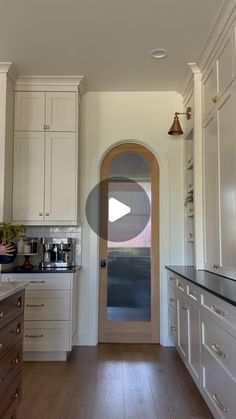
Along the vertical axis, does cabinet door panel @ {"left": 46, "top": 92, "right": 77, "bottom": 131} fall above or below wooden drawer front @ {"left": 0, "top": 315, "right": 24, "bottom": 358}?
above

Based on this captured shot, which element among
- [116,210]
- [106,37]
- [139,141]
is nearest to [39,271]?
[116,210]

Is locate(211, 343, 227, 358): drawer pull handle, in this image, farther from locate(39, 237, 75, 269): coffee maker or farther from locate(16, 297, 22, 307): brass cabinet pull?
locate(39, 237, 75, 269): coffee maker

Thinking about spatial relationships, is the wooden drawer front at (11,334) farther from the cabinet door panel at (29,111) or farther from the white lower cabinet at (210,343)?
the cabinet door panel at (29,111)

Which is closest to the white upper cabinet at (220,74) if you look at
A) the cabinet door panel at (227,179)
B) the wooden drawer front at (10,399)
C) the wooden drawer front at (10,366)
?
the cabinet door panel at (227,179)

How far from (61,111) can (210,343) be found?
2.87 meters

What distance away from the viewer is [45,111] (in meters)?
4.07

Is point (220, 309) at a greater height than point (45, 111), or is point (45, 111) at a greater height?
point (45, 111)

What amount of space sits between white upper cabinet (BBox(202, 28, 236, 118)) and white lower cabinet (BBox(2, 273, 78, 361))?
216 cm

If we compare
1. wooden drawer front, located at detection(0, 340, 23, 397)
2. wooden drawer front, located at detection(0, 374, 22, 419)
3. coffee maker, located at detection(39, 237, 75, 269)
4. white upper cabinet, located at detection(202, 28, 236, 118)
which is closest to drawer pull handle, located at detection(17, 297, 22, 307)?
wooden drawer front, located at detection(0, 340, 23, 397)

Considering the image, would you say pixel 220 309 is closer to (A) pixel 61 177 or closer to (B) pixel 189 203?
(B) pixel 189 203

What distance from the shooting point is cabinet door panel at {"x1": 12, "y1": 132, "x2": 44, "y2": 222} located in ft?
13.0

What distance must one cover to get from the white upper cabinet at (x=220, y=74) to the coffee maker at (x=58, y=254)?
2004mm
